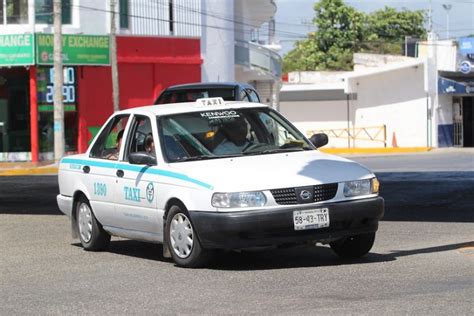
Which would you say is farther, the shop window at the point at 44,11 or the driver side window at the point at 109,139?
the shop window at the point at 44,11

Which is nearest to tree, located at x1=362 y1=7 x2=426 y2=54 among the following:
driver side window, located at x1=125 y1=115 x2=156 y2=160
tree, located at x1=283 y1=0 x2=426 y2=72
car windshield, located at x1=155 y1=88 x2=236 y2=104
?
tree, located at x1=283 y1=0 x2=426 y2=72

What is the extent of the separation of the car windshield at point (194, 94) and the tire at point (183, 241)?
28.7ft

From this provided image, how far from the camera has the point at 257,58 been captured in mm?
47625

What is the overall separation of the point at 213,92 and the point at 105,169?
7.77 meters

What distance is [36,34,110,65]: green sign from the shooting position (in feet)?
118

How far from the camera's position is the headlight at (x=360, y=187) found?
9.73 m

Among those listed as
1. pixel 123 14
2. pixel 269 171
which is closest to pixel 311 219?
pixel 269 171

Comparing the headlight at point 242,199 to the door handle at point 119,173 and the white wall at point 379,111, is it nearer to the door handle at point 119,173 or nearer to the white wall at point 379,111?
the door handle at point 119,173

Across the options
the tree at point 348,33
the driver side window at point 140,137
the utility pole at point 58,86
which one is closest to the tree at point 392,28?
the tree at point 348,33

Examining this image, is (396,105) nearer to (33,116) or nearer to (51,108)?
(51,108)

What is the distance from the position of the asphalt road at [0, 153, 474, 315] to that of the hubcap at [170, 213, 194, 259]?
0.19 metres

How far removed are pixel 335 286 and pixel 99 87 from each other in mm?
30212

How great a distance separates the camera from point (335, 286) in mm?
8594

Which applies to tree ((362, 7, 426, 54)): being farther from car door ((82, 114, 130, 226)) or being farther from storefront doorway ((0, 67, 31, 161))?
car door ((82, 114, 130, 226))
